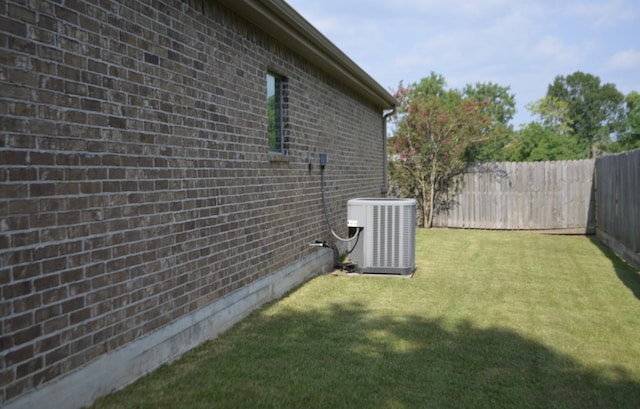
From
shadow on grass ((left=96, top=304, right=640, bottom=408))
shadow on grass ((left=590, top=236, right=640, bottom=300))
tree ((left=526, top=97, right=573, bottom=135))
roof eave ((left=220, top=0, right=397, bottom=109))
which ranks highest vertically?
tree ((left=526, top=97, right=573, bottom=135))

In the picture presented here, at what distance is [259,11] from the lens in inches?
210

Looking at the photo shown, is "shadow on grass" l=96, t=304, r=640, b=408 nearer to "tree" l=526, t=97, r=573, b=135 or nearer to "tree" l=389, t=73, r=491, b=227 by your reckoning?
"tree" l=389, t=73, r=491, b=227

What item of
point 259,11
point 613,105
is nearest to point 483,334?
point 259,11

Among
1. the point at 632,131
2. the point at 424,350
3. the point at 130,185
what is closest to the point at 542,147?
the point at 632,131

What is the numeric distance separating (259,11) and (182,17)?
47.7 inches

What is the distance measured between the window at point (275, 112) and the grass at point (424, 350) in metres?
1.97

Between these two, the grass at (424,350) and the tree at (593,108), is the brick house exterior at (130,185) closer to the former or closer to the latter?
the grass at (424,350)

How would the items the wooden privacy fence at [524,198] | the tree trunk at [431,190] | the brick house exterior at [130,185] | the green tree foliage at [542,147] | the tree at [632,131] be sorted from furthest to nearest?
the tree at [632,131] → the green tree foliage at [542,147] → the tree trunk at [431,190] → the wooden privacy fence at [524,198] → the brick house exterior at [130,185]

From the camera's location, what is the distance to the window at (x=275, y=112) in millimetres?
6559

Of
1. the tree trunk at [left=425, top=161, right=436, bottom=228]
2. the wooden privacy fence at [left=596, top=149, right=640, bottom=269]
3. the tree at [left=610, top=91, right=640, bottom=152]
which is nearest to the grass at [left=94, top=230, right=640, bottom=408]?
the wooden privacy fence at [left=596, top=149, right=640, bottom=269]

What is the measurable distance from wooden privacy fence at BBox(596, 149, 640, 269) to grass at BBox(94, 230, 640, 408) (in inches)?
47.0

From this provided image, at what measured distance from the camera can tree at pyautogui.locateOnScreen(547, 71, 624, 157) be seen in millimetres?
59000

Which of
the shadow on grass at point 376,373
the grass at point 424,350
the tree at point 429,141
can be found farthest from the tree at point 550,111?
the shadow on grass at point 376,373

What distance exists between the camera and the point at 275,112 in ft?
22.3
